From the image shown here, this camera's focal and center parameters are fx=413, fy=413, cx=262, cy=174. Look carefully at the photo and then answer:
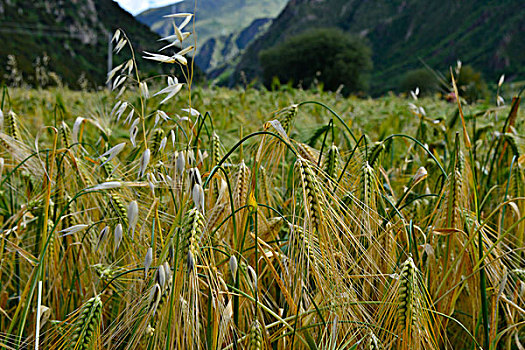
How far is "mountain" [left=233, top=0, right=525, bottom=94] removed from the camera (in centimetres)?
7800

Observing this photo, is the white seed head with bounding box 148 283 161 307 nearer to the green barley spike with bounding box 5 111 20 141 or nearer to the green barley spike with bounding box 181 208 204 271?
the green barley spike with bounding box 181 208 204 271

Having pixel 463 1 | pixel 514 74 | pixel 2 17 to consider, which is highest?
pixel 463 1

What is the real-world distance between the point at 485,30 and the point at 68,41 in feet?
269

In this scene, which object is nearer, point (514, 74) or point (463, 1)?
point (514, 74)

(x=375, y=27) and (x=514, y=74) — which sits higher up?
(x=375, y=27)

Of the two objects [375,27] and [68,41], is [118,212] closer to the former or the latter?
[68,41]

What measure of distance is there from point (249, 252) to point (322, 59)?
37304 mm

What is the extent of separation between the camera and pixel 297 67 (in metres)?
36.6

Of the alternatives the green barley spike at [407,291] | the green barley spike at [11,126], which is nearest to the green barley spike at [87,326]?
the green barley spike at [407,291]

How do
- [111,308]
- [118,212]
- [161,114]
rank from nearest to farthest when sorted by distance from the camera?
[161,114], [118,212], [111,308]

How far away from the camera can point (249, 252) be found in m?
1.30

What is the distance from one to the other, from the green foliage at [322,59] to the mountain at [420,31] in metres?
27.5

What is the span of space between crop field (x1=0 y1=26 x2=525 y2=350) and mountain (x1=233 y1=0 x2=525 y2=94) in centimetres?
6592

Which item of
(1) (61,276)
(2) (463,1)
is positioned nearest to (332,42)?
(1) (61,276)
